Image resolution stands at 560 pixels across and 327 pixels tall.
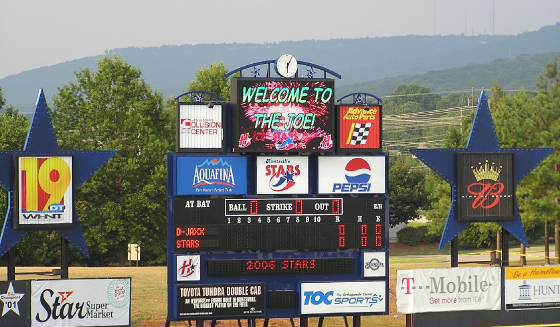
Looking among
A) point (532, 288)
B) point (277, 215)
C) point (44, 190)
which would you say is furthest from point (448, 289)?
point (44, 190)

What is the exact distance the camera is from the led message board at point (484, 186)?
24.7m

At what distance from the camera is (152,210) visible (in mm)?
51781

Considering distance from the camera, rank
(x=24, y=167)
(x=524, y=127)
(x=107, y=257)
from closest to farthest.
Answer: (x=24, y=167) < (x=524, y=127) < (x=107, y=257)

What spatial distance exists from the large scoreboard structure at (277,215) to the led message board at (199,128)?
115mm

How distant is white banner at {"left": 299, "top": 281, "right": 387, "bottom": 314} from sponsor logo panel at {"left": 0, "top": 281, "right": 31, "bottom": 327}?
25.3ft

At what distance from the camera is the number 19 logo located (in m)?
23.0

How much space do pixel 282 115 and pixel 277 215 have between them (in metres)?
2.81

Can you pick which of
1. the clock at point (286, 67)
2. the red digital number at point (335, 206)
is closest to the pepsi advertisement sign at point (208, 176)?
the red digital number at point (335, 206)

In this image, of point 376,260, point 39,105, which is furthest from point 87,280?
point 376,260

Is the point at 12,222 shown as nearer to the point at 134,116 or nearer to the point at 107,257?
the point at 134,116

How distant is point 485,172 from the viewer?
2480 cm

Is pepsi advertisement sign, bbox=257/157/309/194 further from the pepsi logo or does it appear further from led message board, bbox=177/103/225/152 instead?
led message board, bbox=177/103/225/152

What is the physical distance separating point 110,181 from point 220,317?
97.0ft

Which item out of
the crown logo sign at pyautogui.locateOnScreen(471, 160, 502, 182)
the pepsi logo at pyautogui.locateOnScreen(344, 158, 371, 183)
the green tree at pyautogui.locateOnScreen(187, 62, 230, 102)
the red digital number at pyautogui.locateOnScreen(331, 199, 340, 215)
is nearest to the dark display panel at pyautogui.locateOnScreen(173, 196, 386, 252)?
the red digital number at pyautogui.locateOnScreen(331, 199, 340, 215)
